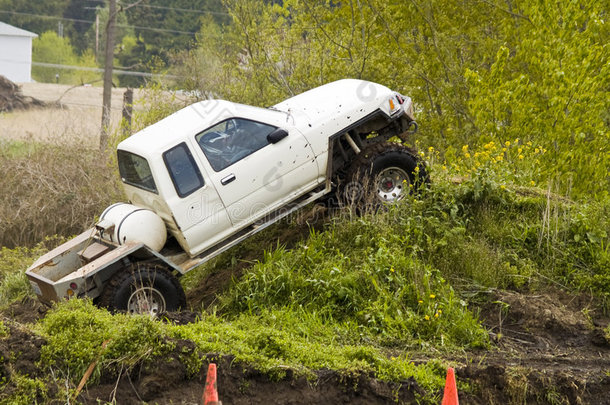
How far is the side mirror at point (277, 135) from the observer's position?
26.8 ft

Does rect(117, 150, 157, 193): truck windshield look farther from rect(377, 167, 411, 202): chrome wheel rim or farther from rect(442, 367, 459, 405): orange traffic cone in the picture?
rect(442, 367, 459, 405): orange traffic cone

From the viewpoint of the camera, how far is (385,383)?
18.8 ft

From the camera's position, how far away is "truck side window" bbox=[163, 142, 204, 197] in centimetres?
776

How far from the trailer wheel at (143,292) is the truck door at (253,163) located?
105 centimetres

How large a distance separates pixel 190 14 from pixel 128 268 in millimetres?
55815

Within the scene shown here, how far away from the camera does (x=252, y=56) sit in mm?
16078

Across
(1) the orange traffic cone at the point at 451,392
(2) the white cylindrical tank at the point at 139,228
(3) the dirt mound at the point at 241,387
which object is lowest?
(3) the dirt mound at the point at 241,387

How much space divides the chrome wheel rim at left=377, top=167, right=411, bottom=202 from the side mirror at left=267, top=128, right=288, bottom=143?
1.42 metres

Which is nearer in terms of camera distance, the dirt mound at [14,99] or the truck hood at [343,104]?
the truck hood at [343,104]

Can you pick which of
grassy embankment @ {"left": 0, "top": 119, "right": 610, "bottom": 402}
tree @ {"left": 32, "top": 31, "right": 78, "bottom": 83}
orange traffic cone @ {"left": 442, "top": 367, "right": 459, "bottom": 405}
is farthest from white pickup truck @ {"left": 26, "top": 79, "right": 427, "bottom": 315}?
tree @ {"left": 32, "top": 31, "right": 78, "bottom": 83}

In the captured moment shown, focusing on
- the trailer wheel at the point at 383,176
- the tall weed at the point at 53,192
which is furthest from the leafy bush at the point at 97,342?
the tall weed at the point at 53,192

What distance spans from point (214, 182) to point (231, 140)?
0.57m

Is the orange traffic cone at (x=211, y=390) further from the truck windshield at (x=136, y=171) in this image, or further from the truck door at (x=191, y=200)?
the truck windshield at (x=136, y=171)

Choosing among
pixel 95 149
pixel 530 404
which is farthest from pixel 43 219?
pixel 530 404
